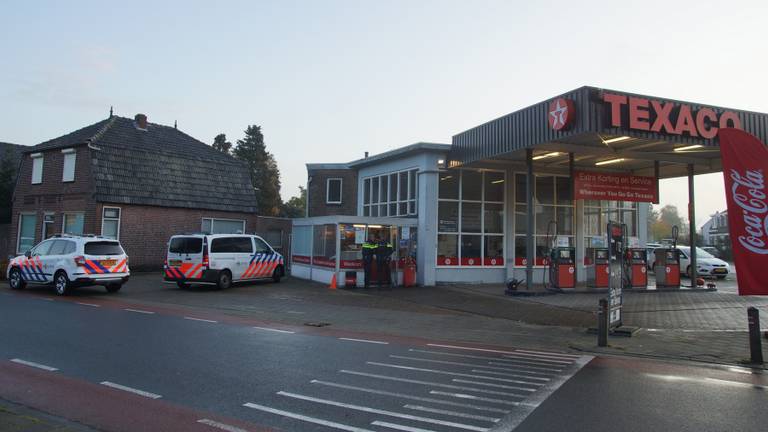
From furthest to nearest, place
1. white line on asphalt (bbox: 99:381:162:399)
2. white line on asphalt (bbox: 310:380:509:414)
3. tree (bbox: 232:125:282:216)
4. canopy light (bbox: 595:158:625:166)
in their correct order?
tree (bbox: 232:125:282:216), canopy light (bbox: 595:158:625:166), white line on asphalt (bbox: 99:381:162:399), white line on asphalt (bbox: 310:380:509:414)

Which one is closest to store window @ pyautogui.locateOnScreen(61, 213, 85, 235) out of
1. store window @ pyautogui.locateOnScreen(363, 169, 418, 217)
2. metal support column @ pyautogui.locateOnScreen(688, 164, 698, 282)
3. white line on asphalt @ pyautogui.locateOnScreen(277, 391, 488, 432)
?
store window @ pyautogui.locateOnScreen(363, 169, 418, 217)

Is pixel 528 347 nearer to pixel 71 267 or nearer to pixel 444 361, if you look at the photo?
pixel 444 361

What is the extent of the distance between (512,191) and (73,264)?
15.6 m

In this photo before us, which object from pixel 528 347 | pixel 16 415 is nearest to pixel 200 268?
pixel 528 347

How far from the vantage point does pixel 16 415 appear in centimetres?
503

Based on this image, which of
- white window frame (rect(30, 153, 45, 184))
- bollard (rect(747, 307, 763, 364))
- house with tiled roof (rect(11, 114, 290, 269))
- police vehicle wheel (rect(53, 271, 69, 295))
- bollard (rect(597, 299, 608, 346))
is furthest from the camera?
white window frame (rect(30, 153, 45, 184))

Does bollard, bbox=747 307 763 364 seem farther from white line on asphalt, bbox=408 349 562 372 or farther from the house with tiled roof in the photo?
the house with tiled roof

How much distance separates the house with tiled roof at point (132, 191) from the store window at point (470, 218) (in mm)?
10742

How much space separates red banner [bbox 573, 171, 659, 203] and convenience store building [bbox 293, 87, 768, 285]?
0.12 ft

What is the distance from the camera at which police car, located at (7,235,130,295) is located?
16.0 m

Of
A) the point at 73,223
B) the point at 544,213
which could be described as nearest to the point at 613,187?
the point at 544,213

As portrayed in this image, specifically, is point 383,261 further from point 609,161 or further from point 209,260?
point 609,161

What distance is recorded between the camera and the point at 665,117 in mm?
14898

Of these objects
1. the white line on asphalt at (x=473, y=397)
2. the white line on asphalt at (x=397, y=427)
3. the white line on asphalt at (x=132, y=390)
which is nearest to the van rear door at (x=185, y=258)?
the white line on asphalt at (x=132, y=390)
